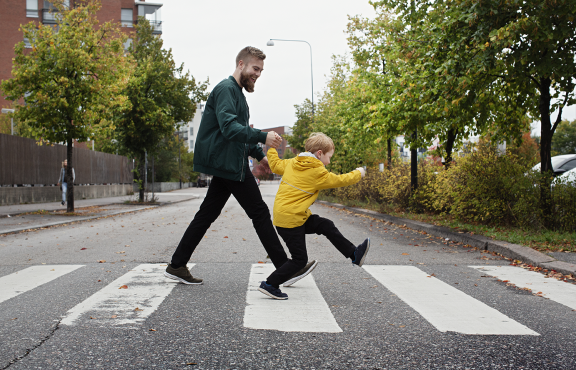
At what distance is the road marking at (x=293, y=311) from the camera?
3.51 m

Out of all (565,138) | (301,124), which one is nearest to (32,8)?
(301,124)

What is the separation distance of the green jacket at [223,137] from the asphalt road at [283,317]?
46.2 inches

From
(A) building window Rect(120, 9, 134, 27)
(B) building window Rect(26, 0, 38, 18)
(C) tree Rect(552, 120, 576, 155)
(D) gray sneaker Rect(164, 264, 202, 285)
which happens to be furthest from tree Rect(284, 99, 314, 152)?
(C) tree Rect(552, 120, 576, 155)

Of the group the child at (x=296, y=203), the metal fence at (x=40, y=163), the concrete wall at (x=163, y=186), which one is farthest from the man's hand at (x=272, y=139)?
the concrete wall at (x=163, y=186)

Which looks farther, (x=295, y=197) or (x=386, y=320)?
(x=295, y=197)

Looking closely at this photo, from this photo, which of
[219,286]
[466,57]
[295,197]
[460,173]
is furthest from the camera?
[460,173]

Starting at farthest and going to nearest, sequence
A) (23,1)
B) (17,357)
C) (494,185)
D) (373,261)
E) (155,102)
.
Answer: (23,1) → (155,102) → (494,185) → (373,261) → (17,357)

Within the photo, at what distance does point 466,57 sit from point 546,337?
257 inches

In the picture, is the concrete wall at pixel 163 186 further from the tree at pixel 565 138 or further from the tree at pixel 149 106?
the tree at pixel 565 138

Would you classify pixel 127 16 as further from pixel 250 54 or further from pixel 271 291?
pixel 271 291

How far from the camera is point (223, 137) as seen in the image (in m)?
4.44

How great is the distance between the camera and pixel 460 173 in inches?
407

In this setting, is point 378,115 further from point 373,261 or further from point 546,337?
point 546,337

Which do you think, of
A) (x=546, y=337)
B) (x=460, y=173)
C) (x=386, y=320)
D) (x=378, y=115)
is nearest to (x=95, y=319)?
(x=386, y=320)
